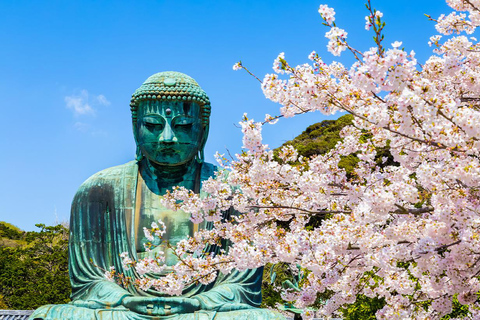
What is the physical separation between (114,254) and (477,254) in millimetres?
3531

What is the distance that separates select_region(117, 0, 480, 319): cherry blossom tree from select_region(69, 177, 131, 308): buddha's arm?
68 cm

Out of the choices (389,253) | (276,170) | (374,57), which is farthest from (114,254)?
(374,57)

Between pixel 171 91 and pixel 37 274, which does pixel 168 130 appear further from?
pixel 37 274

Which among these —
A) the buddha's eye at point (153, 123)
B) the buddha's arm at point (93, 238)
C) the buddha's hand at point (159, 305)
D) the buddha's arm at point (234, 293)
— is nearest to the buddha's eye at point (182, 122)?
the buddha's eye at point (153, 123)

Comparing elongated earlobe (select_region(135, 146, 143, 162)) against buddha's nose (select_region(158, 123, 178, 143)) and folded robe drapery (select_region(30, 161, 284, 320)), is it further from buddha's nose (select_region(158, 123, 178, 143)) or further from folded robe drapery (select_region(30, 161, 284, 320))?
buddha's nose (select_region(158, 123, 178, 143))

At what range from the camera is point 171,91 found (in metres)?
6.56

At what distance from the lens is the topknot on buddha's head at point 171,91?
6559 millimetres

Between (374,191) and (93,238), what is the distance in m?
3.21

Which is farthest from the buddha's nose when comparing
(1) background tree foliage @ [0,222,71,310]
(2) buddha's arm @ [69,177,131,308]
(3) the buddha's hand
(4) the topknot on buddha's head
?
(1) background tree foliage @ [0,222,71,310]

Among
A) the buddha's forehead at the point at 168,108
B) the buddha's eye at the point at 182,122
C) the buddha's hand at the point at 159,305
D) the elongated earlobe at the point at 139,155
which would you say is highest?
the buddha's forehead at the point at 168,108

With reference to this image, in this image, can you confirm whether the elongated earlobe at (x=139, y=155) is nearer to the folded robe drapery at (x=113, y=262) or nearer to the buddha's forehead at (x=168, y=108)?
the folded robe drapery at (x=113, y=262)

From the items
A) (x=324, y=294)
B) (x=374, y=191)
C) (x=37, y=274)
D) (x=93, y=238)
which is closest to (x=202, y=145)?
(x=93, y=238)

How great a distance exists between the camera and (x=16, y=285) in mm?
19938

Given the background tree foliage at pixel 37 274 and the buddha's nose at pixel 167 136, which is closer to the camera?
the buddha's nose at pixel 167 136
